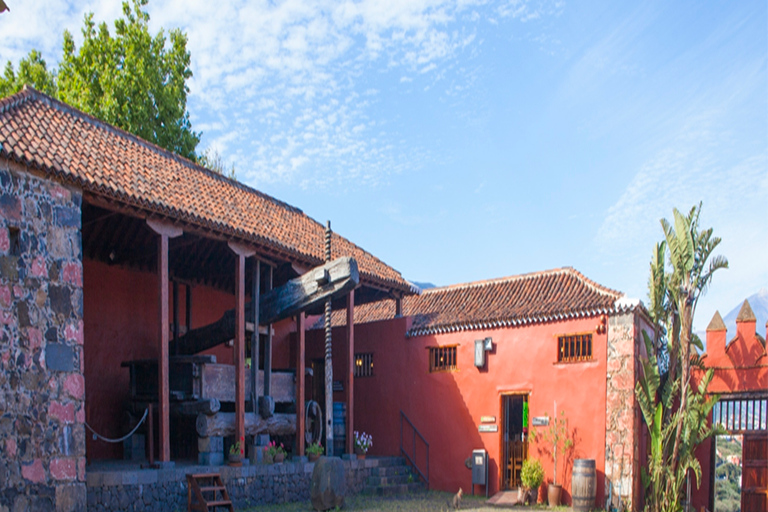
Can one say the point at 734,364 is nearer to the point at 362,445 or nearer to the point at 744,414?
the point at 744,414

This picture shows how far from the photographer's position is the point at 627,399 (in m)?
13.4

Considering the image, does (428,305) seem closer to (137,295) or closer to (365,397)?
(365,397)

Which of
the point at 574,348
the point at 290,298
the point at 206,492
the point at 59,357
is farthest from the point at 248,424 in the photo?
the point at 574,348

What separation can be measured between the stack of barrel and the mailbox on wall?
283cm

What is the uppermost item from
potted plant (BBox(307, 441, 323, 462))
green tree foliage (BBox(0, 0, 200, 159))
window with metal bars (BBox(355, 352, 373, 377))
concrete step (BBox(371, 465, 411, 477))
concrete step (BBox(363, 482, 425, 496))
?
green tree foliage (BBox(0, 0, 200, 159))

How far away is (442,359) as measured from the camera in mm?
16469

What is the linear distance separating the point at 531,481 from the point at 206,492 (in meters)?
6.14

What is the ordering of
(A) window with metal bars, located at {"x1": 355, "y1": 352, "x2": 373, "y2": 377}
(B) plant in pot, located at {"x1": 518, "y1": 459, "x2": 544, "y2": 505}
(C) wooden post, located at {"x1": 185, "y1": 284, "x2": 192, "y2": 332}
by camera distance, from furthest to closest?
1. (A) window with metal bars, located at {"x1": 355, "y1": 352, "x2": 373, "y2": 377}
2. (C) wooden post, located at {"x1": 185, "y1": 284, "x2": 192, "y2": 332}
3. (B) plant in pot, located at {"x1": 518, "y1": 459, "x2": 544, "y2": 505}

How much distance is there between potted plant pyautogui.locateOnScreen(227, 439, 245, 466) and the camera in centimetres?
1241

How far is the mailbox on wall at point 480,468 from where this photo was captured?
14938 mm

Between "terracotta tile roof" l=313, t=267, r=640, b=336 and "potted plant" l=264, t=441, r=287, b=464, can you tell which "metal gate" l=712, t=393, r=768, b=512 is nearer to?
"terracotta tile roof" l=313, t=267, r=640, b=336

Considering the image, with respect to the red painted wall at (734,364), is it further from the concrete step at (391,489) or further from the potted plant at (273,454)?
the potted plant at (273,454)

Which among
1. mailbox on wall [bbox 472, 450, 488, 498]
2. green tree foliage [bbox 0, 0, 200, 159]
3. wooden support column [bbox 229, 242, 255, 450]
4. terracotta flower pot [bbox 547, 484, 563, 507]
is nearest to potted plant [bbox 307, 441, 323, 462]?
wooden support column [bbox 229, 242, 255, 450]

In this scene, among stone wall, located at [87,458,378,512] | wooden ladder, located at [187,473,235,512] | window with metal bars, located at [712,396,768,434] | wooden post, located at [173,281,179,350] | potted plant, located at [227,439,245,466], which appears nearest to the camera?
stone wall, located at [87,458,378,512]
